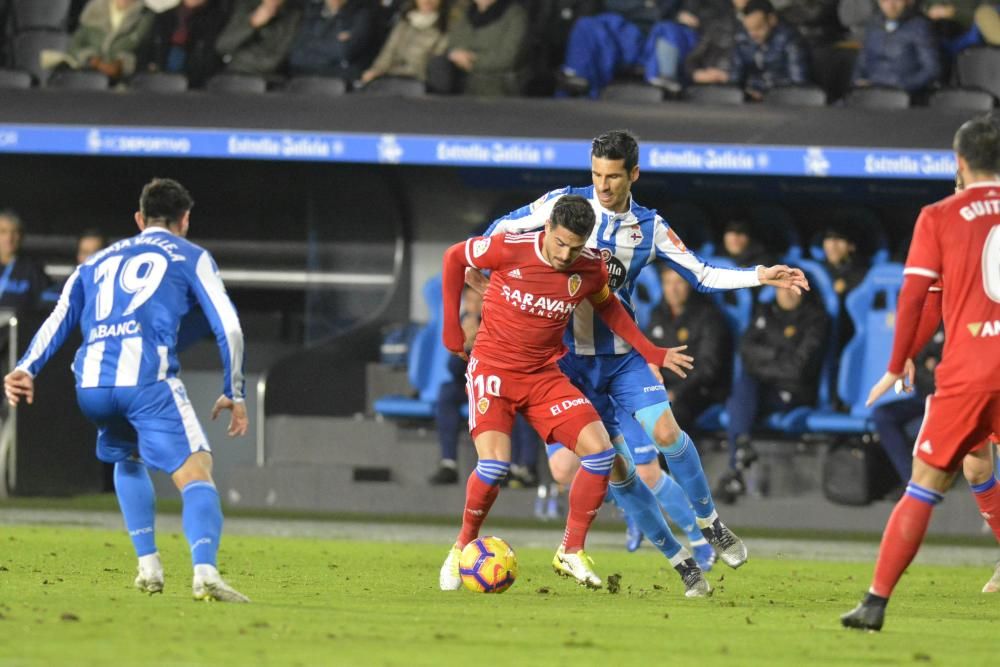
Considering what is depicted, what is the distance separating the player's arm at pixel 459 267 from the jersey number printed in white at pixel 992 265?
2530 millimetres

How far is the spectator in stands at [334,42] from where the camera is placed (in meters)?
15.6

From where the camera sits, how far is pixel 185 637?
19.6ft

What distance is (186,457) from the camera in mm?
7320

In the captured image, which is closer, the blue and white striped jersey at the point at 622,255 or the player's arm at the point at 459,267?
the player's arm at the point at 459,267

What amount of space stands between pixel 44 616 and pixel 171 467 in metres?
0.93

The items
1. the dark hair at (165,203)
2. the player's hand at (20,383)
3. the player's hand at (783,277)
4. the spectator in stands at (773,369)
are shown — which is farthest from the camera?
the spectator in stands at (773,369)

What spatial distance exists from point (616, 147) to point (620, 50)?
7.19 m

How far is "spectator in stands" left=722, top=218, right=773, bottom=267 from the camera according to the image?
47.7 ft

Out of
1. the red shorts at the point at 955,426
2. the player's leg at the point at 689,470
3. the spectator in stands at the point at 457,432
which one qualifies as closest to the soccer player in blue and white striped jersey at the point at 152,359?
the player's leg at the point at 689,470

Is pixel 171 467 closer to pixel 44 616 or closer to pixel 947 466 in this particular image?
pixel 44 616

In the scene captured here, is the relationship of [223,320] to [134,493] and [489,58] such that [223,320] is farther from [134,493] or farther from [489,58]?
[489,58]

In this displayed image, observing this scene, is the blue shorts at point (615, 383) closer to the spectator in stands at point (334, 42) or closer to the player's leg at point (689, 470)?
the player's leg at point (689, 470)

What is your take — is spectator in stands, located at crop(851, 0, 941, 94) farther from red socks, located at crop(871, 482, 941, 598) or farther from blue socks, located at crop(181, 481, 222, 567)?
blue socks, located at crop(181, 481, 222, 567)

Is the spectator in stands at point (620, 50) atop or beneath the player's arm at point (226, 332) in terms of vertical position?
atop
